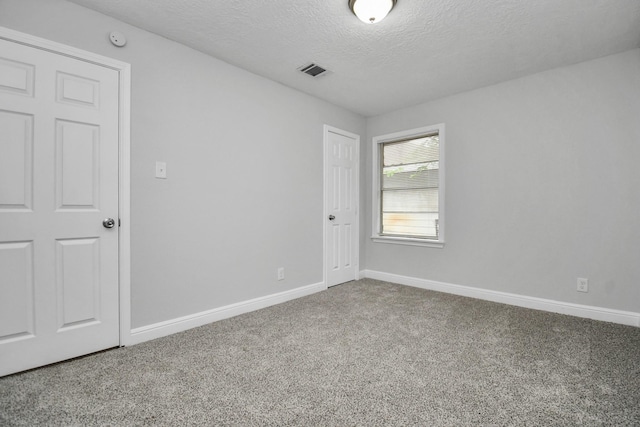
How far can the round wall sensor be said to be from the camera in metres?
2.09

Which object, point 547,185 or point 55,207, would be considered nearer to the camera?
point 55,207

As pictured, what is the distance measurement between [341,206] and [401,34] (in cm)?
217

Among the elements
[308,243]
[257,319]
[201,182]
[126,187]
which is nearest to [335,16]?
[201,182]

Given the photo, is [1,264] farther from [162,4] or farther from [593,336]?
[593,336]

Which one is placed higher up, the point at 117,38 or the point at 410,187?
the point at 117,38

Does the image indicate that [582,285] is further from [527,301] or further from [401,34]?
[401,34]

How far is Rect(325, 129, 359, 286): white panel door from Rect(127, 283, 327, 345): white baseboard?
25.1 inches

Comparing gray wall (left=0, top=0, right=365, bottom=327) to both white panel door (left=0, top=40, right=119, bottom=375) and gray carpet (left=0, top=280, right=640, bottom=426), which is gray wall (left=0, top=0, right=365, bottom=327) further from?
gray carpet (left=0, top=280, right=640, bottom=426)

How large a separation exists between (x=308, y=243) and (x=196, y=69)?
2.14 metres

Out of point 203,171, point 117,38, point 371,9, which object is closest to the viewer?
point 371,9

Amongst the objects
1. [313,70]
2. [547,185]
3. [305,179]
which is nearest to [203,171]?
[305,179]

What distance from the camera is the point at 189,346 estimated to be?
85.5 inches

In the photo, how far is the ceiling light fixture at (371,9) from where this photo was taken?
6.18 feet

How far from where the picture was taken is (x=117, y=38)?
2109mm
